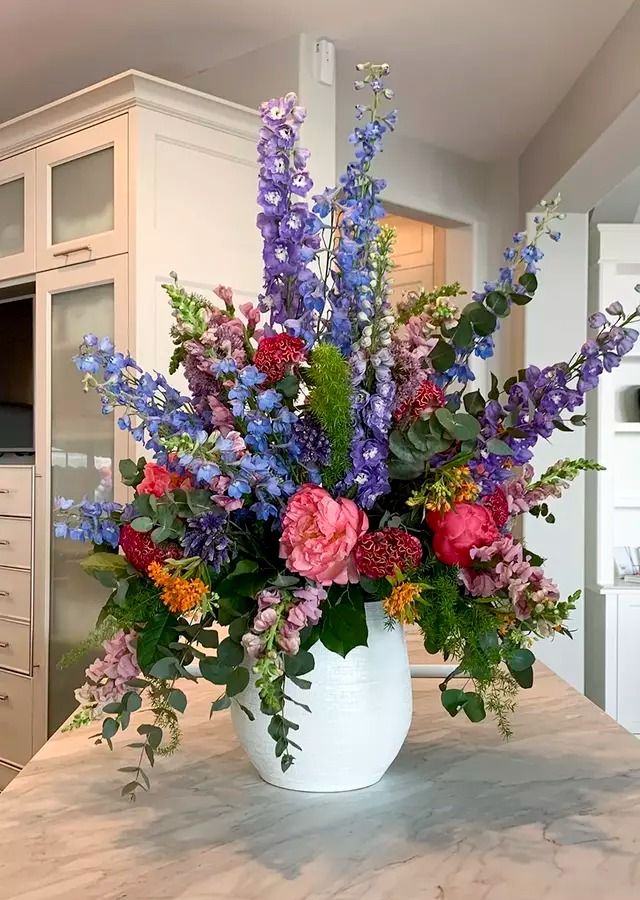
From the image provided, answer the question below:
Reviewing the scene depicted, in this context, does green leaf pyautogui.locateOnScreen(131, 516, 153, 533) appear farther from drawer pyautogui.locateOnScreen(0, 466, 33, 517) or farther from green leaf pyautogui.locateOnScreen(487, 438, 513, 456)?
drawer pyautogui.locateOnScreen(0, 466, 33, 517)

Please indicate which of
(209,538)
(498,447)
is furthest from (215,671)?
(498,447)

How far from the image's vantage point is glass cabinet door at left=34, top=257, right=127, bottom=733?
116 inches

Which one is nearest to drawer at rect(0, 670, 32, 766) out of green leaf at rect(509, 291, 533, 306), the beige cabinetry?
the beige cabinetry

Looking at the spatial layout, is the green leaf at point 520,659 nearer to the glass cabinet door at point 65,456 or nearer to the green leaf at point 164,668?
the green leaf at point 164,668

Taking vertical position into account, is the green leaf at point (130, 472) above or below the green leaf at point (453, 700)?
above

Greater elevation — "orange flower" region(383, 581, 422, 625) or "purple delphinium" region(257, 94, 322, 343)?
"purple delphinium" region(257, 94, 322, 343)

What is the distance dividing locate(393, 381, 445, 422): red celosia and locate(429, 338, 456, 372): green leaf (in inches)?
1.2

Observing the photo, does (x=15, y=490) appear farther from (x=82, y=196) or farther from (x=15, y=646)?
(x=82, y=196)

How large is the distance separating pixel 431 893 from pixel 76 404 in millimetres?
2486

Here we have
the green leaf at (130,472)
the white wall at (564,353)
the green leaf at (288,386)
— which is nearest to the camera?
the green leaf at (288,386)

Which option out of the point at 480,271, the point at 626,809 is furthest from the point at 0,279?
the point at 626,809

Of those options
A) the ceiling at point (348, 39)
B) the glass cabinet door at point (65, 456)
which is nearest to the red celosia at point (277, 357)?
the glass cabinet door at point (65, 456)

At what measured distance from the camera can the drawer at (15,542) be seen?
3.15 meters

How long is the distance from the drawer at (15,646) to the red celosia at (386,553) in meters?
2.53
